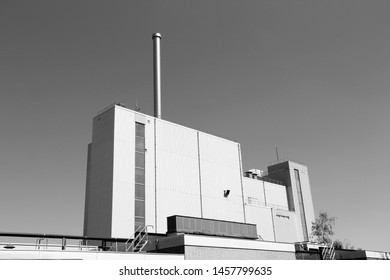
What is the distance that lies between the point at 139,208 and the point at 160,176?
5174 mm

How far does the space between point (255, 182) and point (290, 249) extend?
33.3m

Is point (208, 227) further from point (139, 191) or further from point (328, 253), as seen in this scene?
point (328, 253)

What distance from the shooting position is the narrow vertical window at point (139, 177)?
3841 cm

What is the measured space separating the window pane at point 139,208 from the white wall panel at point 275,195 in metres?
33.4

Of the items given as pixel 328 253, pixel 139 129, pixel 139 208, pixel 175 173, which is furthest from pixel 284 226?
pixel 139 129

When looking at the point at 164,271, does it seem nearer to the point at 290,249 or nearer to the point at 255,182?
the point at 290,249

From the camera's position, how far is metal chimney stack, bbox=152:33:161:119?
51.0 metres

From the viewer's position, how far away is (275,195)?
6912 cm

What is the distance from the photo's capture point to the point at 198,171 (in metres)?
46.5

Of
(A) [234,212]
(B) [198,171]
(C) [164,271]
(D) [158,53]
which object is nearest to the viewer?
(C) [164,271]

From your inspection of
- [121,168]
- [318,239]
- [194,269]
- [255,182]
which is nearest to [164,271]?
[194,269]

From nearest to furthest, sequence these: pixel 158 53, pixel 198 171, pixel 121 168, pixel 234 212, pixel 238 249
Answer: pixel 238 249, pixel 121 168, pixel 198 171, pixel 234 212, pixel 158 53

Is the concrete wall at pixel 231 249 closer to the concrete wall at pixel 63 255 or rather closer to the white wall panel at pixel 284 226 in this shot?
the concrete wall at pixel 63 255

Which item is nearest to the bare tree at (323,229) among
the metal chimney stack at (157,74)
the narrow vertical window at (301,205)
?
the narrow vertical window at (301,205)
